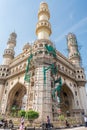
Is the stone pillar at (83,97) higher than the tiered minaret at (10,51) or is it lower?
lower

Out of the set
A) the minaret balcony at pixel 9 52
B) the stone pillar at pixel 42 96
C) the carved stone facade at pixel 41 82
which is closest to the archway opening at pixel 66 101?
the carved stone facade at pixel 41 82

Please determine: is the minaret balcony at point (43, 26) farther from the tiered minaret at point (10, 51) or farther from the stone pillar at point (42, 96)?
the stone pillar at point (42, 96)

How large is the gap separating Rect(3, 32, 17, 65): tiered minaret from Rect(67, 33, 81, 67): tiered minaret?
20530 millimetres

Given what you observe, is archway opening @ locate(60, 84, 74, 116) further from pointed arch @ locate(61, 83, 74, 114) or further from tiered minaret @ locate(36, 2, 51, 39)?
A: tiered minaret @ locate(36, 2, 51, 39)

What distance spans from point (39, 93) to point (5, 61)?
2173 centimetres

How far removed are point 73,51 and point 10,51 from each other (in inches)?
865

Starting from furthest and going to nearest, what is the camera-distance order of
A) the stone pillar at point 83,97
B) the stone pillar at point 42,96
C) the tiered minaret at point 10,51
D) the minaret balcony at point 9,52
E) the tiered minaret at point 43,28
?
the minaret balcony at point 9,52, the tiered minaret at point 10,51, the tiered minaret at point 43,28, the stone pillar at point 83,97, the stone pillar at point 42,96

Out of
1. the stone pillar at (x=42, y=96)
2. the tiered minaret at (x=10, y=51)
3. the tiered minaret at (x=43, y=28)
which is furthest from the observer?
the tiered minaret at (x=10, y=51)

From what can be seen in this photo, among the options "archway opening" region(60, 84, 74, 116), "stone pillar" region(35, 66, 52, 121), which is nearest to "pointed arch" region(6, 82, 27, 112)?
"stone pillar" region(35, 66, 52, 121)

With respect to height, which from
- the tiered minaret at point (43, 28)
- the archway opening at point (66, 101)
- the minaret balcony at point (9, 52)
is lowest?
the archway opening at point (66, 101)

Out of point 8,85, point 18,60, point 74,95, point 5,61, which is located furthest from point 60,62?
point 5,61

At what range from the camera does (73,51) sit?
45625 mm

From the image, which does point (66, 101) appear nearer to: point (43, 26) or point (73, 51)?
point (73, 51)

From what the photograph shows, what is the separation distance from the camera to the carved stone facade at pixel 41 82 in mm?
25078
